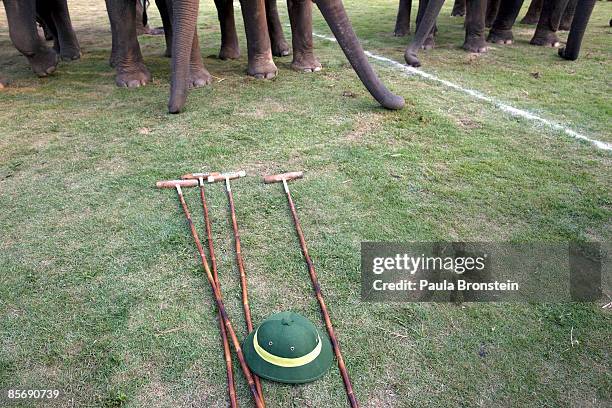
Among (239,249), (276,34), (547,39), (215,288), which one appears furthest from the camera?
(547,39)

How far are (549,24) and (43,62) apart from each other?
7349mm

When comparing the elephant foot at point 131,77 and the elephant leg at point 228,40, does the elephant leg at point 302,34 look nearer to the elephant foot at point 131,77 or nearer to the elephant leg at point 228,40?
the elephant leg at point 228,40

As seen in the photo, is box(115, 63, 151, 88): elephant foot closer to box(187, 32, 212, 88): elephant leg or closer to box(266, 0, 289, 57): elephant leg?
box(187, 32, 212, 88): elephant leg

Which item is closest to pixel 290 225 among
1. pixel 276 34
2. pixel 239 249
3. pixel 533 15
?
pixel 239 249

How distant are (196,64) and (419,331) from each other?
4571mm

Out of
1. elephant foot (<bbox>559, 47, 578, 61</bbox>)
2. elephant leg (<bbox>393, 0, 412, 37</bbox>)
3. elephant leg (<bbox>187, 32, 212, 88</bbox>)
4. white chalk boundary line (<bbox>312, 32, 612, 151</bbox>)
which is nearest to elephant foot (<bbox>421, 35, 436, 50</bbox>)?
white chalk boundary line (<bbox>312, 32, 612, 151</bbox>)

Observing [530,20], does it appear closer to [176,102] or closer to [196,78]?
[196,78]

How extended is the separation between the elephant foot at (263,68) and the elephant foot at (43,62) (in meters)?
2.66

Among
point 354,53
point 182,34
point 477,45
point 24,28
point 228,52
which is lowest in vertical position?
point 228,52

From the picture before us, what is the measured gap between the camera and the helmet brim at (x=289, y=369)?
1952 mm

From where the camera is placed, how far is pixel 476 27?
7.29 metres

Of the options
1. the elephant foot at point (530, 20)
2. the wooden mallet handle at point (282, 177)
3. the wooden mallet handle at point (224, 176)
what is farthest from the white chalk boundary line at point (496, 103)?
the elephant foot at point (530, 20)

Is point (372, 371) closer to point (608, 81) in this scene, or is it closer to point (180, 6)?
point (180, 6)

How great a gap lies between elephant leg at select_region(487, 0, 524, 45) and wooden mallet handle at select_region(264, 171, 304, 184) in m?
6.02
